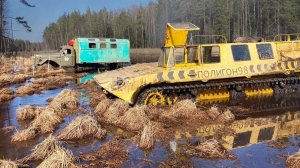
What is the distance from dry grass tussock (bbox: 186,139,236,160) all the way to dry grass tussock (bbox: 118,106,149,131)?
239cm

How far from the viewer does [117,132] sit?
1039 cm

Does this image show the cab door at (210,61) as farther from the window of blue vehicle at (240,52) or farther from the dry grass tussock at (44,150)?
the dry grass tussock at (44,150)

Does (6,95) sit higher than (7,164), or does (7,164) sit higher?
(6,95)

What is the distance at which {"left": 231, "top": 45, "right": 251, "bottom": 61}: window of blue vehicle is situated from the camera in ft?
46.2

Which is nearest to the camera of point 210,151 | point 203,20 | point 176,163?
point 176,163

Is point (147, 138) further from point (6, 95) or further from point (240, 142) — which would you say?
point (6, 95)

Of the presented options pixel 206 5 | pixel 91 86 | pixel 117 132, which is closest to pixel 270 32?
pixel 206 5

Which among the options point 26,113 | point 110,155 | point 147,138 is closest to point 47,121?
point 26,113

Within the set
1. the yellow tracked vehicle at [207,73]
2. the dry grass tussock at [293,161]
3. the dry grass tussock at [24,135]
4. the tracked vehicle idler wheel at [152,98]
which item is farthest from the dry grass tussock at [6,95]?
the dry grass tussock at [293,161]

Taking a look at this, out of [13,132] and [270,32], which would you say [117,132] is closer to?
[13,132]

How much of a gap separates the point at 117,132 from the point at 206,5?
6159 centimetres

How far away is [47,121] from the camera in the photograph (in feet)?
36.1

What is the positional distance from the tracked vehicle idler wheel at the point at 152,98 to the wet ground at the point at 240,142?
96.0 inches

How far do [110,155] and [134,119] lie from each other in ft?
8.32
